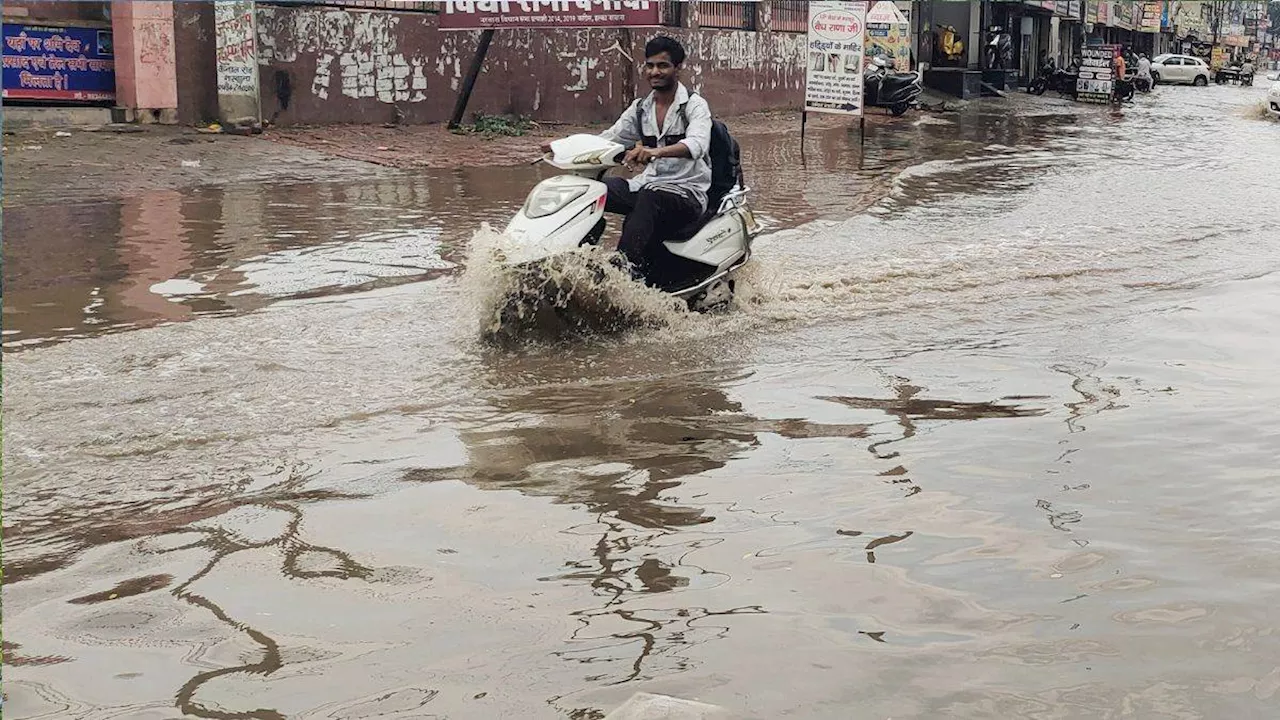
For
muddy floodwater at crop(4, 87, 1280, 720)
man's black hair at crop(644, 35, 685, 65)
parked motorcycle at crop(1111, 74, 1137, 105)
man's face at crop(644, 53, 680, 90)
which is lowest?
muddy floodwater at crop(4, 87, 1280, 720)

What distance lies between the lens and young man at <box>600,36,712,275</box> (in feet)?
20.8

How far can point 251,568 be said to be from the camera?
10.9 feet

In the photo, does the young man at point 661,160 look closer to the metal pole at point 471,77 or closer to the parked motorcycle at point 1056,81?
the metal pole at point 471,77

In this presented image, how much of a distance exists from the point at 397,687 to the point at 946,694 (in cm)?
116

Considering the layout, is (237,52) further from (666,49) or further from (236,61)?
(666,49)

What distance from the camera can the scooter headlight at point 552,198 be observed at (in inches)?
238

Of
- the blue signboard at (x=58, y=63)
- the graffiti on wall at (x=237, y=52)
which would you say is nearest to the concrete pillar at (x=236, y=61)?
the graffiti on wall at (x=237, y=52)

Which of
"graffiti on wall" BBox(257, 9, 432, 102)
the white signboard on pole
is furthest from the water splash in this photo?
the white signboard on pole

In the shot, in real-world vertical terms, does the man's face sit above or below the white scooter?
above

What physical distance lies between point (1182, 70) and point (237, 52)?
173 feet

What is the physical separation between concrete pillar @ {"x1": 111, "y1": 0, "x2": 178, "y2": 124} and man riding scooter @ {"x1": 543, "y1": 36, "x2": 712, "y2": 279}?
10.4 m

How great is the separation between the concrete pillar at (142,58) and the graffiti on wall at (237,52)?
1.98 ft

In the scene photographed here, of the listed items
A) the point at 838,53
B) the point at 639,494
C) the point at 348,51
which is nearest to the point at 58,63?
the point at 348,51

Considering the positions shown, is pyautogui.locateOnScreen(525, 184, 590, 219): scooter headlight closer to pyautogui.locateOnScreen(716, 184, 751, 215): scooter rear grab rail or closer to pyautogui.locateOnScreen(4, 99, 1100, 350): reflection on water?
pyautogui.locateOnScreen(716, 184, 751, 215): scooter rear grab rail
